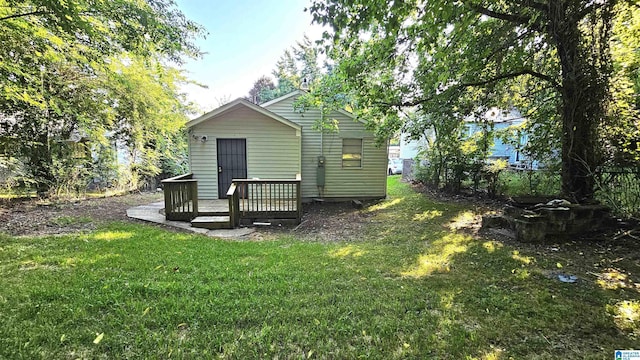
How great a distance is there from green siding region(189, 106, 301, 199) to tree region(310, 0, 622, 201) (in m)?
3.05

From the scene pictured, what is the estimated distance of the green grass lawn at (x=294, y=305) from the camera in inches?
86.1

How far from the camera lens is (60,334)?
2.27m

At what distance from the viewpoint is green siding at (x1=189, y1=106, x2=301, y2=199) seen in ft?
29.0

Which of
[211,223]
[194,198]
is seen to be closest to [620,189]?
[211,223]

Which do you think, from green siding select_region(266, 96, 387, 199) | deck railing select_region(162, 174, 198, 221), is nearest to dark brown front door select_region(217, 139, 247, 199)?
deck railing select_region(162, 174, 198, 221)

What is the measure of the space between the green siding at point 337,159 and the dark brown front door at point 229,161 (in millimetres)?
2294

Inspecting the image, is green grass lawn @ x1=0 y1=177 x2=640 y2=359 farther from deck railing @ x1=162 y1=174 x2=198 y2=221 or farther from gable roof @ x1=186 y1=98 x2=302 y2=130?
gable roof @ x1=186 y1=98 x2=302 y2=130

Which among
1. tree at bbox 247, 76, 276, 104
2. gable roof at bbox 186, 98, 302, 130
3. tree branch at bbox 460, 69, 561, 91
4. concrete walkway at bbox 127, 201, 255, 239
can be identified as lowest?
concrete walkway at bbox 127, 201, 255, 239

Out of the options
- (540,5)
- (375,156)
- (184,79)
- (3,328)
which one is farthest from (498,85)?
(184,79)

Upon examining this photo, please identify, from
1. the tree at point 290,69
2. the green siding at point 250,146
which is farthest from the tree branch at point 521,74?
the tree at point 290,69

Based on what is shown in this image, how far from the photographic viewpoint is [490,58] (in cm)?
596

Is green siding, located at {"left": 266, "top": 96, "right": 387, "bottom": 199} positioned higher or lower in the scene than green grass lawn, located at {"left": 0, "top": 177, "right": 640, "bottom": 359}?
higher

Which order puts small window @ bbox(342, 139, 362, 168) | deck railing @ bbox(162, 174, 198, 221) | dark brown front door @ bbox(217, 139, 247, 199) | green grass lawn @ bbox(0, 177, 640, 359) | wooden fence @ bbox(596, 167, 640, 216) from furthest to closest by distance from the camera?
small window @ bbox(342, 139, 362, 168) → dark brown front door @ bbox(217, 139, 247, 199) → deck railing @ bbox(162, 174, 198, 221) → wooden fence @ bbox(596, 167, 640, 216) → green grass lawn @ bbox(0, 177, 640, 359)

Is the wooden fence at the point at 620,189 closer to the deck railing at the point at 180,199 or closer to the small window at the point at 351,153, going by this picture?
the small window at the point at 351,153
